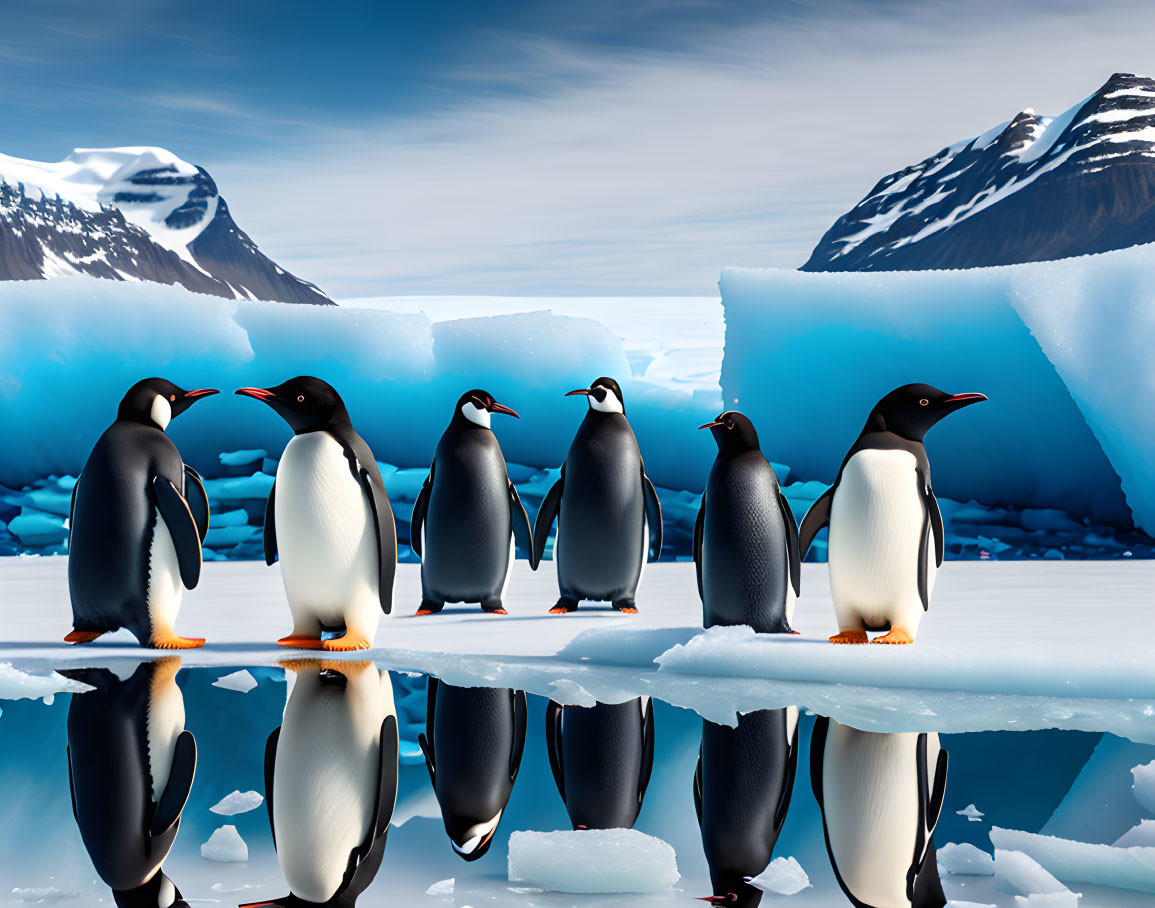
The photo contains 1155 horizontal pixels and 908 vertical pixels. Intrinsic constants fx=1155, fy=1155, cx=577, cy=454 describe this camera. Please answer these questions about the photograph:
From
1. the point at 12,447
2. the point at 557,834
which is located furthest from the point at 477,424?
the point at 12,447

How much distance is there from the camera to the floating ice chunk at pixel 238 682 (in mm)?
2783

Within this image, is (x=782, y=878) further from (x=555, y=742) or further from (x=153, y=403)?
(x=153, y=403)

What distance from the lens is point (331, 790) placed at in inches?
68.7

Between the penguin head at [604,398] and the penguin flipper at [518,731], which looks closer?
the penguin flipper at [518,731]

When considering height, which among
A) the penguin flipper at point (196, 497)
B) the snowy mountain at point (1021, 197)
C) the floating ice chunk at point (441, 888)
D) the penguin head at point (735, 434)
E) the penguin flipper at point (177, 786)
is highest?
the snowy mountain at point (1021, 197)

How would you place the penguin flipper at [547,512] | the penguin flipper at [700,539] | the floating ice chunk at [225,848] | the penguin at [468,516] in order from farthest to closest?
the penguin flipper at [547,512] < the penguin at [468,516] < the penguin flipper at [700,539] < the floating ice chunk at [225,848]

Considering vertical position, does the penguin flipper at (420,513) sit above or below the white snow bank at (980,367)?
below

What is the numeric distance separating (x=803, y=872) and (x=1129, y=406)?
254 inches

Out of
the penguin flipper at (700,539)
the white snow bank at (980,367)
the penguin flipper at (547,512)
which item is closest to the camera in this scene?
the penguin flipper at (700,539)

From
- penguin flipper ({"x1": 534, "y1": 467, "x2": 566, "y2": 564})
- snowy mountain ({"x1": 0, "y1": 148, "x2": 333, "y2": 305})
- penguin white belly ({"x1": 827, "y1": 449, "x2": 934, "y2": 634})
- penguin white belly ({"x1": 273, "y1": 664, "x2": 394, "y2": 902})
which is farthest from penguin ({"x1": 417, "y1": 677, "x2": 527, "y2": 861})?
snowy mountain ({"x1": 0, "y1": 148, "x2": 333, "y2": 305})

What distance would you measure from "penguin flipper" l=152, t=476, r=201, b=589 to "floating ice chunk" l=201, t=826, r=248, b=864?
1.71 metres

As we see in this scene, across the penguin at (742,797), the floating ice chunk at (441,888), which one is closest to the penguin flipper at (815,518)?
the penguin at (742,797)

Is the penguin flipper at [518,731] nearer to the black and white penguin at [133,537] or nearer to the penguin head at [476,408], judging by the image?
the black and white penguin at [133,537]

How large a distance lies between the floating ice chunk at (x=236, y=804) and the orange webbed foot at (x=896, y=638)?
6.16 ft
